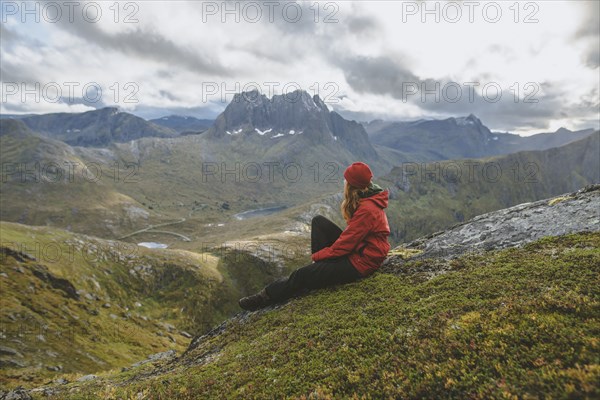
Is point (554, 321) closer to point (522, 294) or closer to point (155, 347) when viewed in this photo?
point (522, 294)

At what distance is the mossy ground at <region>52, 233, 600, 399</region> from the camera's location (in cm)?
637

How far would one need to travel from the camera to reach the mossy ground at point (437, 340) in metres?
6.37

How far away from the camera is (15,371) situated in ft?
105

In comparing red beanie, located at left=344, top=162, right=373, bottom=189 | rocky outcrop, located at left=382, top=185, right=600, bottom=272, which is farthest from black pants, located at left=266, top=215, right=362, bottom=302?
rocky outcrop, located at left=382, top=185, right=600, bottom=272

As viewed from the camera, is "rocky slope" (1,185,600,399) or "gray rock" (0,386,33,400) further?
"gray rock" (0,386,33,400)

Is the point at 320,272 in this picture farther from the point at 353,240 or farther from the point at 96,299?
the point at 96,299

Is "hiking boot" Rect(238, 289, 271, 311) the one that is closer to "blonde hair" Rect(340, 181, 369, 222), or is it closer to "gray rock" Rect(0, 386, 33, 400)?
"blonde hair" Rect(340, 181, 369, 222)

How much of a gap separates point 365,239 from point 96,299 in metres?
66.6

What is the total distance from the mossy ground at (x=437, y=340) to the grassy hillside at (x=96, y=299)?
30405mm

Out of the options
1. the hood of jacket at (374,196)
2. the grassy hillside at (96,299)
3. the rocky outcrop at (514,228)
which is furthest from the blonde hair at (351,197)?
the grassy hillside at (96,299)

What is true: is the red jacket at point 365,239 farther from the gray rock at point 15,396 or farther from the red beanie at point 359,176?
the gray rock at point 15,396

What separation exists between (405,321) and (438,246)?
907cm

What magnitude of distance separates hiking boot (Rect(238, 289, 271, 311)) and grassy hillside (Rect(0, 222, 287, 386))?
26200mm

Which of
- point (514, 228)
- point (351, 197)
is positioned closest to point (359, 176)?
point (351, 197)
